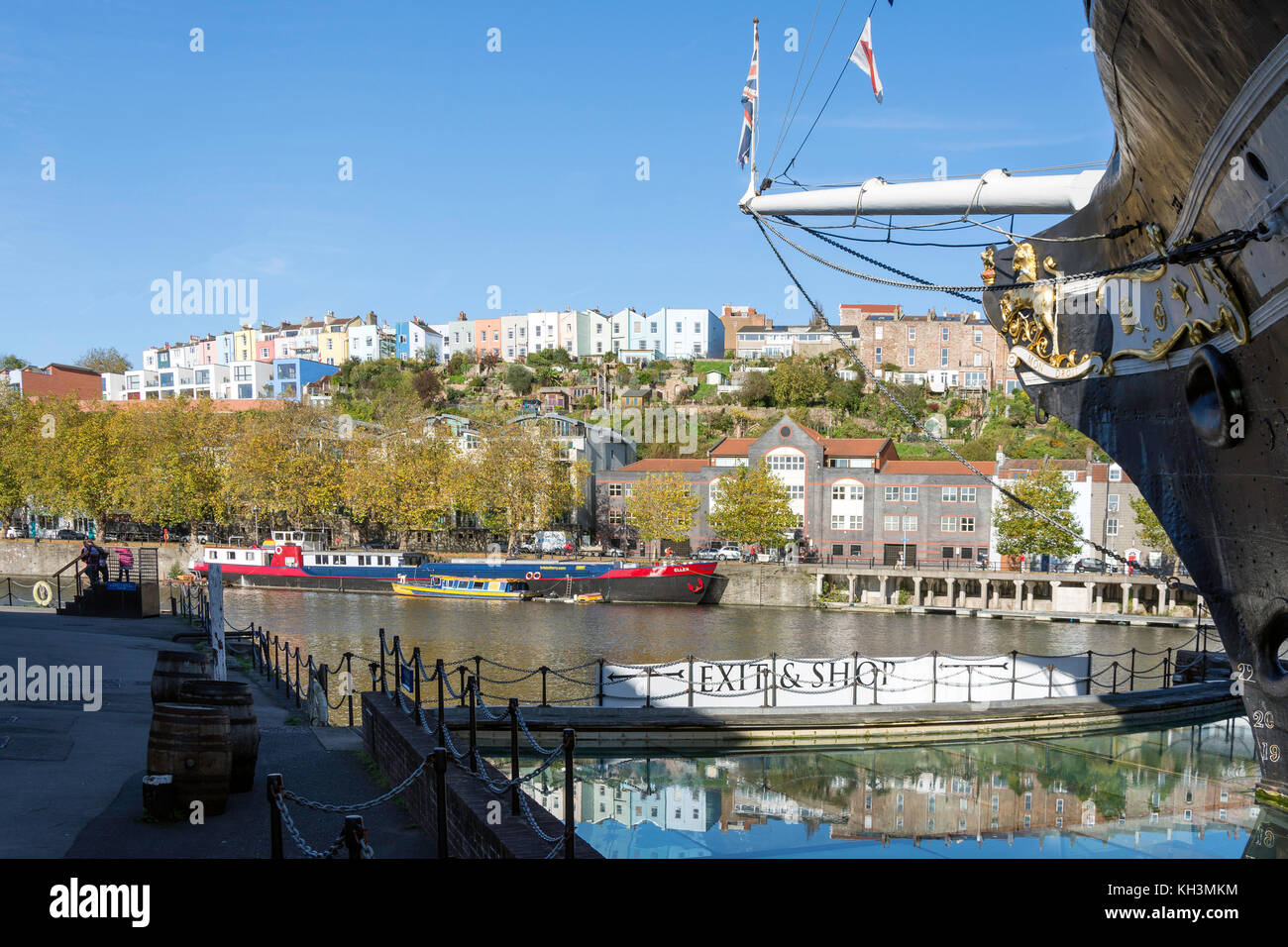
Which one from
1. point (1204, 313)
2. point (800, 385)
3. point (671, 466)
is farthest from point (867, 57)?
point (800, 385)

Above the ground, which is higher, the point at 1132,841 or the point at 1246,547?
the point at 1246,547

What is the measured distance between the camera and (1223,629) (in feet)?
30.1

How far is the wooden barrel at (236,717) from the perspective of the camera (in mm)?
8695

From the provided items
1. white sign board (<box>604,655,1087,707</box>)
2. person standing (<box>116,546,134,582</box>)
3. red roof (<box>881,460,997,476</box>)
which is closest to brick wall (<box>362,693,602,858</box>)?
white sign board (<box>604,655,1087,707</box>)

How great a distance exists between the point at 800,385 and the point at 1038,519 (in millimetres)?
38205

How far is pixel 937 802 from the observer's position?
39.8ft

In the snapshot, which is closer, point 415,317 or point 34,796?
point 34,796

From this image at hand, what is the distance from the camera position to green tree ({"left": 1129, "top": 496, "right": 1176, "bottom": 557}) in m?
39.9

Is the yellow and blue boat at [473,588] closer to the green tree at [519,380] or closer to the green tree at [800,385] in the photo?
the green tree at [800,385]

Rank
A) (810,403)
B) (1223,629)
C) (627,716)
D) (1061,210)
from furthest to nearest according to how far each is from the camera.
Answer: (810,403) → (627,716) → (1061,210) → (1223,629)

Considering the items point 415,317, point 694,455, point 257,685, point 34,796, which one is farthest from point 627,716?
point 415,317

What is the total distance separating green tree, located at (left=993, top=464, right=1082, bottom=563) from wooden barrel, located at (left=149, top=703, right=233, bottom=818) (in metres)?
38.4
